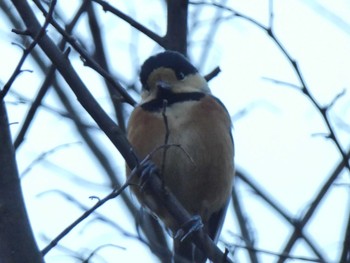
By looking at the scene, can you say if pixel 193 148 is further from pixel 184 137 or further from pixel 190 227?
pixel 190 227

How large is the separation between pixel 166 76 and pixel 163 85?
114 millimetres

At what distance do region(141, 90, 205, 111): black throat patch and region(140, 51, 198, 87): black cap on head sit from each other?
0.12 meters

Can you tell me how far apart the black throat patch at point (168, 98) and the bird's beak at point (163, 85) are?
0.08 feet

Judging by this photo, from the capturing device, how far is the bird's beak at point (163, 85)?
3896mm

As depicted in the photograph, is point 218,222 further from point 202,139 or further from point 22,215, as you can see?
point 22,215

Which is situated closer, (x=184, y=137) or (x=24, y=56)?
(x=24, y=56)

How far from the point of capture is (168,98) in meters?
3.96

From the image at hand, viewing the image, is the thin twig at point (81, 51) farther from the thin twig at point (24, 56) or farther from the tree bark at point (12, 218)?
the tree bark at point (12, 218)

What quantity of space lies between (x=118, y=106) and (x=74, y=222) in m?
1.91

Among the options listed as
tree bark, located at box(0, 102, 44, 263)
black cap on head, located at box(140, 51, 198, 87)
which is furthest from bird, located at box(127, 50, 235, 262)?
tree bark, located at box(0, 102, 44, 263)

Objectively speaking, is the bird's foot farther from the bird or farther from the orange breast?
the orange breast

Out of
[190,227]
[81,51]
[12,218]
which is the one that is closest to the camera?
[12,218]

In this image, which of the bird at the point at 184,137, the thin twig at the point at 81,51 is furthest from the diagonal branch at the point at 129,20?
the thin twig at the point at 81,51

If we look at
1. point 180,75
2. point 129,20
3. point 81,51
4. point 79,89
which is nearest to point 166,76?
point 180,75
